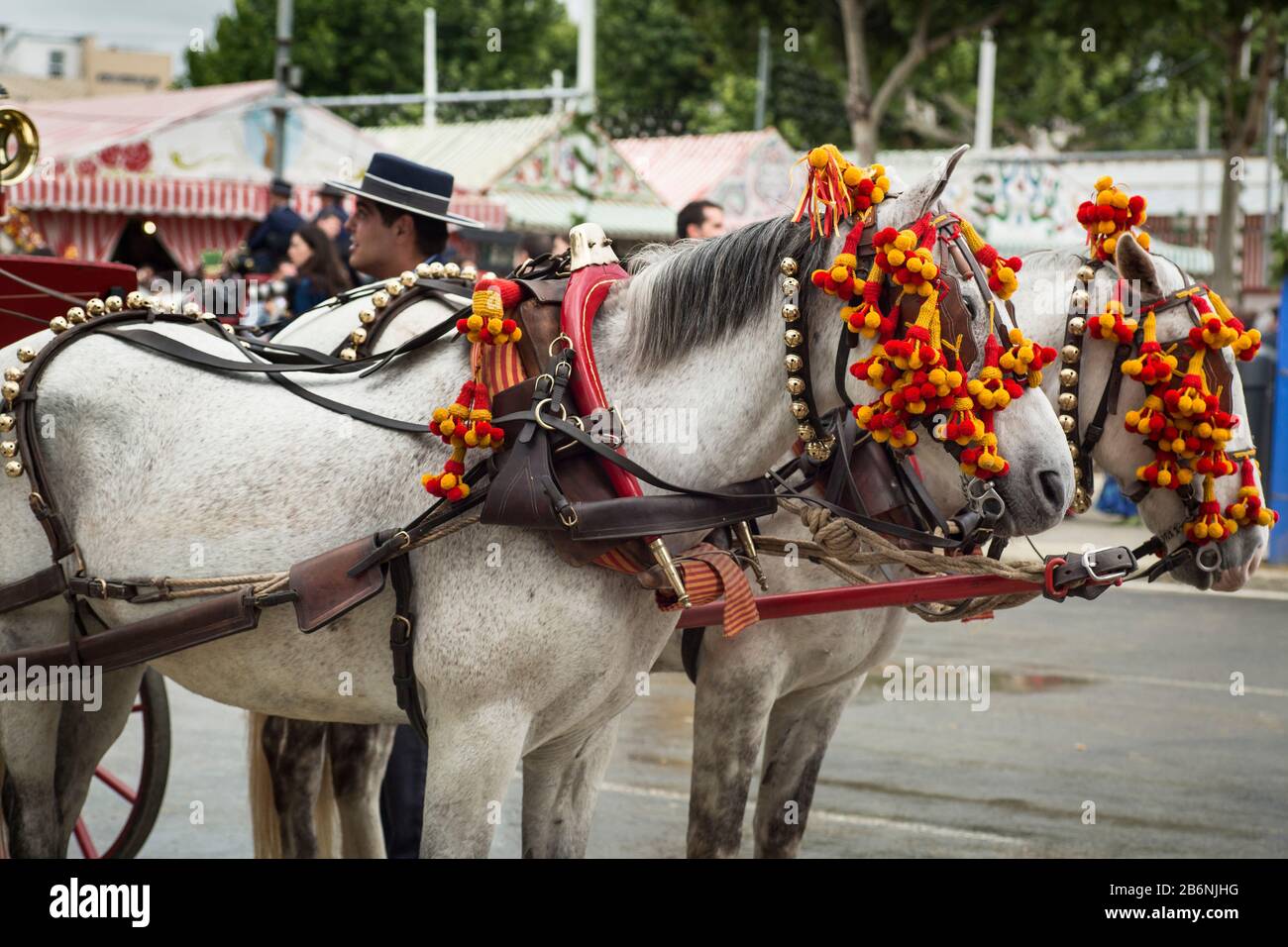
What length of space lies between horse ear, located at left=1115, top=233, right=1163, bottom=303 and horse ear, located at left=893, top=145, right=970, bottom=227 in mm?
1245

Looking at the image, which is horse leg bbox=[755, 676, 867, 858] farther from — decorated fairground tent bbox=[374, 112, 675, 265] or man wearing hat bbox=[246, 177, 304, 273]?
decorated fairground tent bbox=[374, 112, 675, 265]

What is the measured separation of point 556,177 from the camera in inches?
742

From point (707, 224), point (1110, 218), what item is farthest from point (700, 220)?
point (1110, 218)

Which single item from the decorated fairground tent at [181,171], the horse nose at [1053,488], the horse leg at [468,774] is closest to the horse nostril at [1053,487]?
the horse nose at [1053,488]

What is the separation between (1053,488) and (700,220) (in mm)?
3182

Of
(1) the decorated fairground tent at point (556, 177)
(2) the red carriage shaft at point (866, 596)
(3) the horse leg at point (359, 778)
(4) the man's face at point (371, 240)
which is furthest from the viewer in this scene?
(1) the decorated fairground tent at point (556, 177)

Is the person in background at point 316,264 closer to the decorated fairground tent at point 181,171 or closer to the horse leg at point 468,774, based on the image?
the horse leg at point 468,774

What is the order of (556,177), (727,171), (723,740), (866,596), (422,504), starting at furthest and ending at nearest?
(727,171)
(556,177)
(723,740)
(866,596)
(422,504)

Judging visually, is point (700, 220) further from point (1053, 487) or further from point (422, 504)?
point (1053, 487)

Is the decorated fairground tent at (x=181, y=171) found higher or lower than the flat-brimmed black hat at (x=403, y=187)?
higher

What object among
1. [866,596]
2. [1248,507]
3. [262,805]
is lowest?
[262,805]

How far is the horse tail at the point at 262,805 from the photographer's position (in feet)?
15.3
